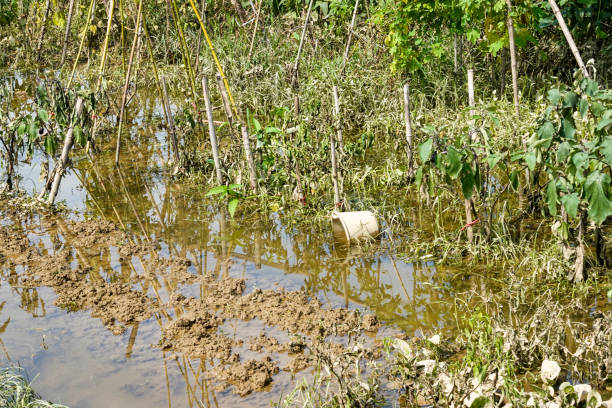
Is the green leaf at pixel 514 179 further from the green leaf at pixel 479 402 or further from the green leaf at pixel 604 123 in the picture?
the green leaf at pixel 479 402

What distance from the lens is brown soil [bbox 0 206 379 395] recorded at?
127 inches

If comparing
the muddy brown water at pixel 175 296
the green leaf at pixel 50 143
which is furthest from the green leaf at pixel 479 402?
the green leaf at pixel 50 143

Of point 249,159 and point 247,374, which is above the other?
point 249,159

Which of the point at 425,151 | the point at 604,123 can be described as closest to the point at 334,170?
the point at 425,151

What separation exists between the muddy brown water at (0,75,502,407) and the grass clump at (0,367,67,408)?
0.15 meters

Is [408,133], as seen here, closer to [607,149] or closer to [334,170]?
[334,170]

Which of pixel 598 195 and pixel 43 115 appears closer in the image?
pixel 598 195

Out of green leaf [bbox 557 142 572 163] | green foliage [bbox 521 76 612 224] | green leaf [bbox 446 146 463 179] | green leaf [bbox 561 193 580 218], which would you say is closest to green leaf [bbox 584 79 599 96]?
green foliage [bbox 521 76 612 224]

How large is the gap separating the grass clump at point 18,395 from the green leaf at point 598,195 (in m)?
2.51

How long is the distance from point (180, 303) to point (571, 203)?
223 cm

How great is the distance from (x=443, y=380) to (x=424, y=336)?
0.43 meters

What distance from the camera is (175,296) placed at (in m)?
3.90

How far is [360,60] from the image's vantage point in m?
7.32

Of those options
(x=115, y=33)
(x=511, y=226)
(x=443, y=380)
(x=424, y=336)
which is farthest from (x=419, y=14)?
(x=115, y=33)
